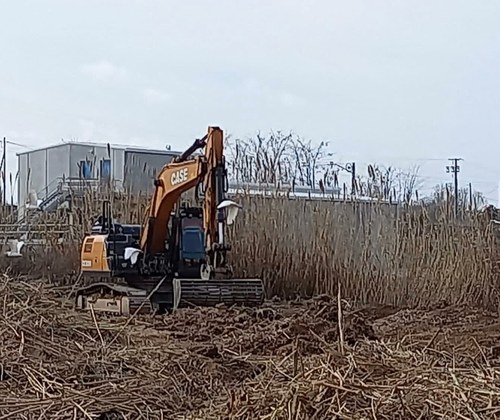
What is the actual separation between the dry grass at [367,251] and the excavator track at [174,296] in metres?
1.42

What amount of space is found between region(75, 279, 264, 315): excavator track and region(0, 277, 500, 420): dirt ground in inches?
14.3

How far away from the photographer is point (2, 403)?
4.01 metres

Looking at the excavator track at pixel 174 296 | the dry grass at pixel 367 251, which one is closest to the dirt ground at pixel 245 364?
the excavator track at pixel 174 296

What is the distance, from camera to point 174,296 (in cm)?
851

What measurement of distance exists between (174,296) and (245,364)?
3.45 m

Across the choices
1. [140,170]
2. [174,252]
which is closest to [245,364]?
[174,252]

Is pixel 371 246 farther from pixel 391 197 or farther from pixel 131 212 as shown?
pixel 131 212

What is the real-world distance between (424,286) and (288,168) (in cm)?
360

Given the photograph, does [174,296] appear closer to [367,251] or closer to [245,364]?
[367,251]

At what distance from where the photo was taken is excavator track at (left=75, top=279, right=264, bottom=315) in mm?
8422

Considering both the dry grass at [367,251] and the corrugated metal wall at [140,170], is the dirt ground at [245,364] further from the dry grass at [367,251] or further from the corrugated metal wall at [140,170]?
the corrugated metal wall at [140,170]

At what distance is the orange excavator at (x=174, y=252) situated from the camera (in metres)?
8.45

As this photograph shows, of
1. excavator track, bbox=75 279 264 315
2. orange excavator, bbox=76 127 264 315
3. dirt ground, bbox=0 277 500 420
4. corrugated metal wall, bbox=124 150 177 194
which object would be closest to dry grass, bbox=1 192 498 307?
dirt ground, bbox=0 277 500 420

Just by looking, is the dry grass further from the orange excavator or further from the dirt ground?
the orange excavator
